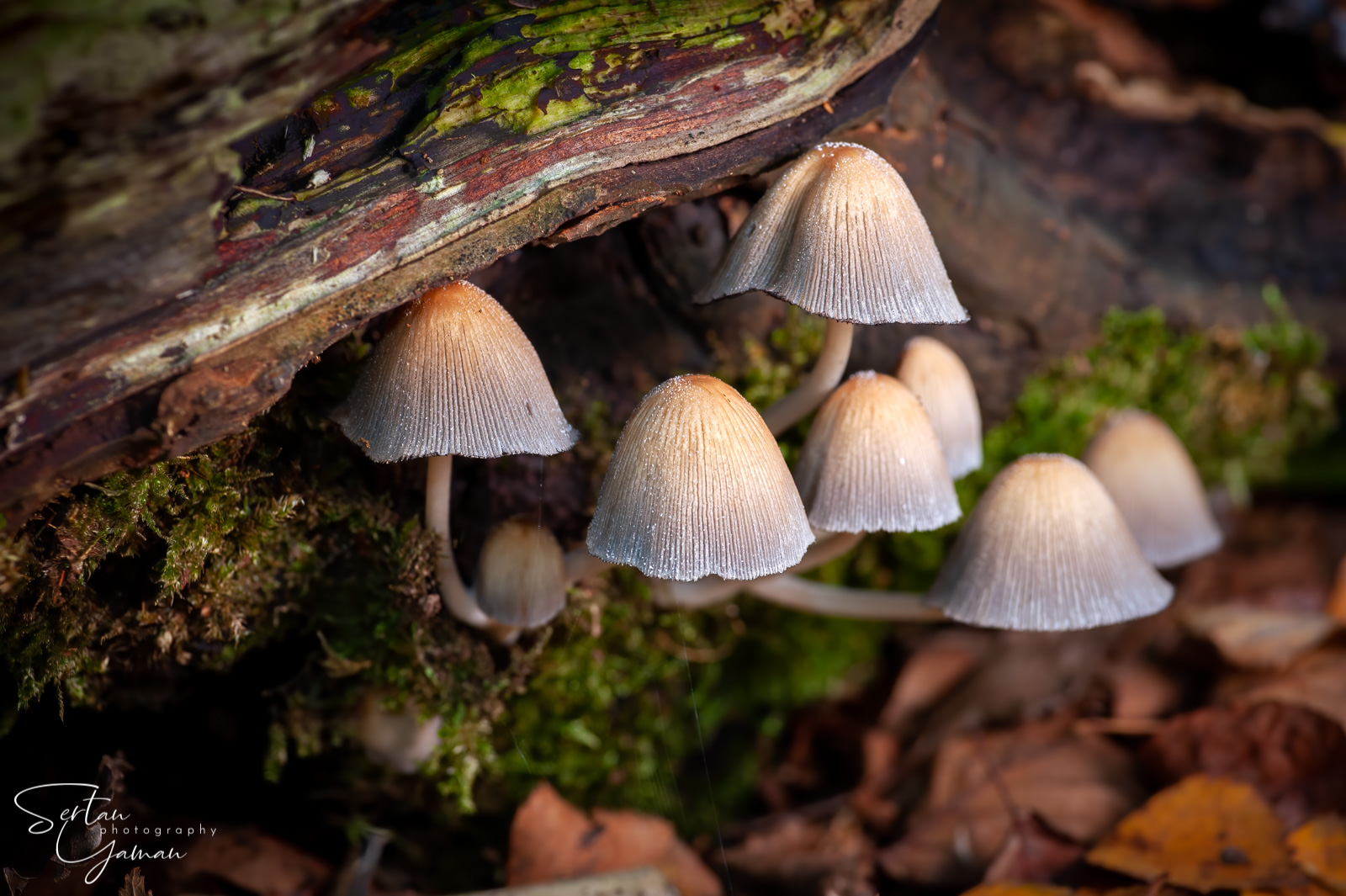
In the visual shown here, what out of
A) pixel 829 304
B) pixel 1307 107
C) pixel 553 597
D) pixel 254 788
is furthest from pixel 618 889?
pixel 1307 107

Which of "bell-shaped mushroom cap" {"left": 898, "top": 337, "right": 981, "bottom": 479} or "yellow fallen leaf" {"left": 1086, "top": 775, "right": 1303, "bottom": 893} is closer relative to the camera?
"yellow fallen leaf" {"left": 1086, "top": 775, "right": 1303, "bottom": 893}

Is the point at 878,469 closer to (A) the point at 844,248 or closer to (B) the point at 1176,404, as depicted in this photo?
(A) the point at 844,248

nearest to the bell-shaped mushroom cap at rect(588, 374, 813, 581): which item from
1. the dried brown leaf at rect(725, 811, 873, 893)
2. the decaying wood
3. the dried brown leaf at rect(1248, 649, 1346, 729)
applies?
the decaying wood

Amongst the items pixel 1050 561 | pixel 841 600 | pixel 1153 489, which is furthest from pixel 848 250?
pixel 1153 489

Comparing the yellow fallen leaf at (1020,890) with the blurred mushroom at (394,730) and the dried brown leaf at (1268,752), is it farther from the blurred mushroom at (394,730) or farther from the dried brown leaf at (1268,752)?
the blurred mushroom at (394,730)

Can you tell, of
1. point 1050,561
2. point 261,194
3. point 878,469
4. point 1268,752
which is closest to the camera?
point 261,194

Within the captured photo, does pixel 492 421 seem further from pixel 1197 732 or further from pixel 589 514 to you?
pixel 1197 732

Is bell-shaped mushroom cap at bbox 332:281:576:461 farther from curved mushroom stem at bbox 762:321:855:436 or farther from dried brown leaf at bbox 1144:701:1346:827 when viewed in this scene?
dried brown leaf at bbox 1144:701:1346:827
